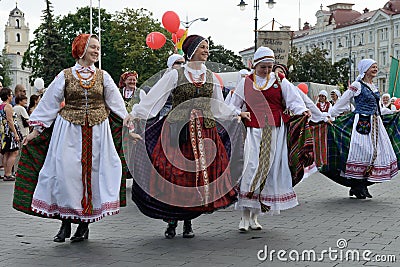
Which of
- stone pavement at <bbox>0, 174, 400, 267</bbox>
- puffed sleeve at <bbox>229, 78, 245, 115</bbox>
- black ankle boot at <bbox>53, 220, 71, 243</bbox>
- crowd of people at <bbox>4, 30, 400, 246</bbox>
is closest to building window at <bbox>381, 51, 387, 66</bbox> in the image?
stone pavement at <bbox>0, 174, 400, 267</bbox>

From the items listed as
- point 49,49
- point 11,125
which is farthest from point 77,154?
point 49,49

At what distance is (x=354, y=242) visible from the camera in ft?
21.5

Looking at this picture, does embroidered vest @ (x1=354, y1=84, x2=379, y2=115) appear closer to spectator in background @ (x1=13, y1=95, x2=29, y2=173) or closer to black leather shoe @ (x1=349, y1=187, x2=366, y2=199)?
black leather shoe @ (x1=349, y1=187, x2=366, y2=199)

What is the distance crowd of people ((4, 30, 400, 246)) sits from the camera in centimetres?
667

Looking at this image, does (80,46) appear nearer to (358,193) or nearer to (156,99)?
(156,99)

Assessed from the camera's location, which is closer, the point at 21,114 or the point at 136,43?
the point at 21,114

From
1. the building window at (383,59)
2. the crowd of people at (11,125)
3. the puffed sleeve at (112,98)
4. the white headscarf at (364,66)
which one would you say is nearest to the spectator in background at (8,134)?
the crowd of people at (11,125)

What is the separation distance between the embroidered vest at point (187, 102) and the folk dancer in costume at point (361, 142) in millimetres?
3250

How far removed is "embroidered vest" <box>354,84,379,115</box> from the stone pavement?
1.38 m

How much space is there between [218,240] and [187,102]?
1346 millimetres

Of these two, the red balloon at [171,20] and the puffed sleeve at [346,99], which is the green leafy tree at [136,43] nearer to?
the red balloon at [171,20]

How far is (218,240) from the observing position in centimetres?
687

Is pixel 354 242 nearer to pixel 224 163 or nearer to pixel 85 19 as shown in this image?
pixel 224 163

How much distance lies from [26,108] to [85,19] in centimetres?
5078
